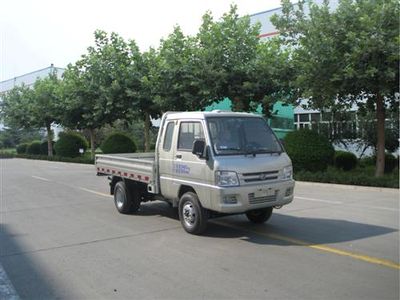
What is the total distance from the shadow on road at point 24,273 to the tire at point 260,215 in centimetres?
406

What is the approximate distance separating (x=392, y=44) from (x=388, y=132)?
1102cm

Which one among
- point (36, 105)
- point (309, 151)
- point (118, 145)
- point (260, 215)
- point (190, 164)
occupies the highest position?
point (36, 105)

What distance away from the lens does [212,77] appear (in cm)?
2114

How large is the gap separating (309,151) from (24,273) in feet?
45.6

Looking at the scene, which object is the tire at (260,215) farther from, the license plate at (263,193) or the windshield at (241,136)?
the windshield at (241,136)

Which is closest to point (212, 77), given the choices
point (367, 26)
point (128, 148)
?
point (367, 26)

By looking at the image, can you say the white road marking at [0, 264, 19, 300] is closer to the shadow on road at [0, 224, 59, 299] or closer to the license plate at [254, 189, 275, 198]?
the shadow on road at [0, 224, 59, 299]

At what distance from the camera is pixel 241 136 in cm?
854

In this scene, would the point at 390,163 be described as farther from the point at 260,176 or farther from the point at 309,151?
the point at 260,176

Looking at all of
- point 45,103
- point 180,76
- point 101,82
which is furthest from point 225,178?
point 45,103

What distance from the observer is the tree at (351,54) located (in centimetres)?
1512

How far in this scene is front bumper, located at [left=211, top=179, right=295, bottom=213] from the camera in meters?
7.83

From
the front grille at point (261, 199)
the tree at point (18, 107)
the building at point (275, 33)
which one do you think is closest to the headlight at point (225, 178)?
the front grille at point (261, 199)

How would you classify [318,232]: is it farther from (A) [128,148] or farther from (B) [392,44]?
(A) [128,148]
